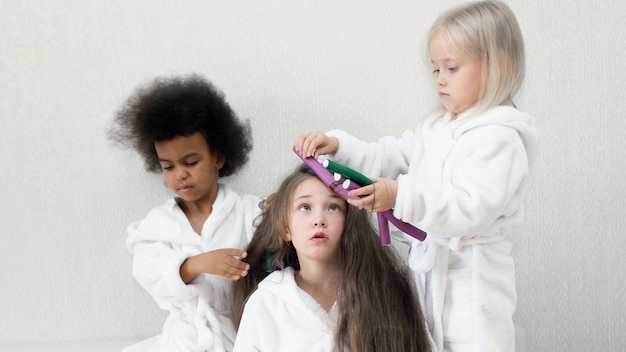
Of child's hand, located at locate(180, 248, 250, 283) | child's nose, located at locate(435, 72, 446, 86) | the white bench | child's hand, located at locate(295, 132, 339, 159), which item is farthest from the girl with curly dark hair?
child's nose, located at locate(435, 72, 446, 86)

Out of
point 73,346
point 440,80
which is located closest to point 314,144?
point 440,80

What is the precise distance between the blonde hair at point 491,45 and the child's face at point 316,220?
0.29m

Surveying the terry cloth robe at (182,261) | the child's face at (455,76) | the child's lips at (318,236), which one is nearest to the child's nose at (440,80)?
the child's face at (455,76)

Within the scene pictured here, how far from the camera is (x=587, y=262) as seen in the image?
162 cm

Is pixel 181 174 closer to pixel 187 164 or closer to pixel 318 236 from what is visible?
pixel 187 164

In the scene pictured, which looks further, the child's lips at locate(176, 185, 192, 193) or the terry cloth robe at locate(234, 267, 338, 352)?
the child's lips at locate(176, 185, 192, 193)

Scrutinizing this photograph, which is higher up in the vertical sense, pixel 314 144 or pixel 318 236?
pixel 314 144

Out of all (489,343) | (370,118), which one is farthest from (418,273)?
(370,118)

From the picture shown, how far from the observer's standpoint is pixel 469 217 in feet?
3.50

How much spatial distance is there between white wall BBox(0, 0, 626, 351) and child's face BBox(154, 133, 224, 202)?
7.7 inches

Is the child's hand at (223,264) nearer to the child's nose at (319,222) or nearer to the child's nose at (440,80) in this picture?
the child's nose at (319,222)

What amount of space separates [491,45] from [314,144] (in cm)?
33

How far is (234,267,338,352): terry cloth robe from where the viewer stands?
1.16 metres

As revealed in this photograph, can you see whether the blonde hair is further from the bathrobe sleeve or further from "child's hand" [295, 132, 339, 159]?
the bathrobe sleeve
